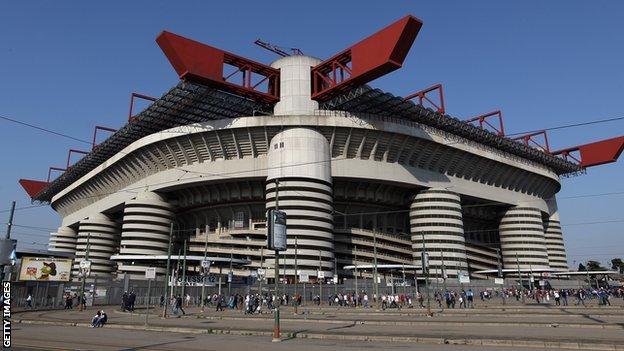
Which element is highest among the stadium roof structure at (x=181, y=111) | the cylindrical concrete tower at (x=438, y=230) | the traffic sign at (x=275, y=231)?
the stadium roof structure at (x=181, y=111)

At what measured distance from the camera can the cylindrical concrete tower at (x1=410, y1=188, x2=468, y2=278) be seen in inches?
3039

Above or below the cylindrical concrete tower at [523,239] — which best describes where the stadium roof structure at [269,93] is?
above

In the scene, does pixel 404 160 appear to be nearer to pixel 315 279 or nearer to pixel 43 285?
pixel 315 279

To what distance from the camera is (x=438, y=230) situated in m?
77.7

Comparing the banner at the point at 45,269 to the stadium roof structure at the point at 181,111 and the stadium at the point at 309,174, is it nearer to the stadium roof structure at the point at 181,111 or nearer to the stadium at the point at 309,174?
the stadium at the point at 309,174

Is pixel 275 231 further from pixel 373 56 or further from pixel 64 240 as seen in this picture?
pixel 64 240

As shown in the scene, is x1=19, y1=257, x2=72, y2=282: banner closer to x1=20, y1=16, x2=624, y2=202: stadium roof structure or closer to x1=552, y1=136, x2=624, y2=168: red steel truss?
x1=20, y1=16, x2=624, y2=202: stadium roof structure

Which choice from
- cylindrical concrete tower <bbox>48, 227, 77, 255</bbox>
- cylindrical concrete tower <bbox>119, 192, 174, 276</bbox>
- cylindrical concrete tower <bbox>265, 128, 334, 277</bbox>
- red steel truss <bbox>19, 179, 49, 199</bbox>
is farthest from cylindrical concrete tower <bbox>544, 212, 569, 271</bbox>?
red steel truss <bbox>19, 179, 49, 199</bbox>

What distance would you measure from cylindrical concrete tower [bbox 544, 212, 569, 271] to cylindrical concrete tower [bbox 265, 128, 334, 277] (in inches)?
2525

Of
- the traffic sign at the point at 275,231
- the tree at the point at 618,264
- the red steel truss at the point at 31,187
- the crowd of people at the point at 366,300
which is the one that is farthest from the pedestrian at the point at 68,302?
the tree at the point at 618,264

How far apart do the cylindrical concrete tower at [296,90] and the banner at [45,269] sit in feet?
113

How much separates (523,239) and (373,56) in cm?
5755

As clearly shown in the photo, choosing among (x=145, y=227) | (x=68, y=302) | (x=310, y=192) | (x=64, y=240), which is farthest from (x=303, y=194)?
(x=64, y=240)

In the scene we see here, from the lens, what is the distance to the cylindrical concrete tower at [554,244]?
352 feet
